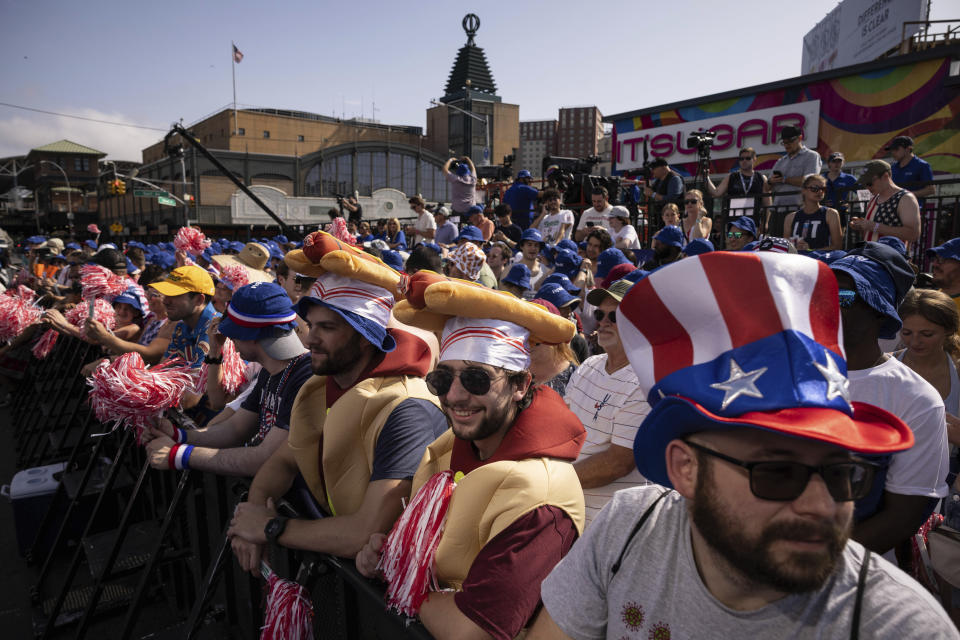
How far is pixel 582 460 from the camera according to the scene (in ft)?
8.99

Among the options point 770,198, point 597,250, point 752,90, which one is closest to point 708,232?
point 770,198

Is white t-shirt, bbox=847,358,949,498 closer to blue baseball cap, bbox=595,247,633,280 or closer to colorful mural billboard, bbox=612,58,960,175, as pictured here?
blue baseball cap, bbox=595,247,633,280

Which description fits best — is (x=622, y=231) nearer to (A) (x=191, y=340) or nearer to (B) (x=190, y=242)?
(A) (x=191, y=340)

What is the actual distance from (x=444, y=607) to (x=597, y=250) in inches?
239

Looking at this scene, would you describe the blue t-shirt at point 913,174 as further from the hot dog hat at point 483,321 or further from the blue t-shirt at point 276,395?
the blue t-shirt at point 276,395

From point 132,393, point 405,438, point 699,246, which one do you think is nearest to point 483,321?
point 405,438

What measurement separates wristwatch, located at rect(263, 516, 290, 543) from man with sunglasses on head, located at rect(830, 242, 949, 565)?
2072mm

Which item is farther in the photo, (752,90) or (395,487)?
(752,90)

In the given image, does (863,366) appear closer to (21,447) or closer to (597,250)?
(597,250)

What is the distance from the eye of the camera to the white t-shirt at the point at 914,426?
1940 millimetres

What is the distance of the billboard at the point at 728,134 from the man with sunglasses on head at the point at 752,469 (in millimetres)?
17176

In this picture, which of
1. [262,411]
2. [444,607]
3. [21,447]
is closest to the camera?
[444,607]

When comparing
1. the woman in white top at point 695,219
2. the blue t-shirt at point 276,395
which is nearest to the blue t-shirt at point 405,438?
the blue t-shirt at point 276,395

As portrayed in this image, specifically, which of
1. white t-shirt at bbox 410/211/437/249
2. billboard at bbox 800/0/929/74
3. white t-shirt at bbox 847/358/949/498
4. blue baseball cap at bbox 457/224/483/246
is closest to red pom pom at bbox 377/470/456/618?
white t-shirt at bbox 847/358/949/498
